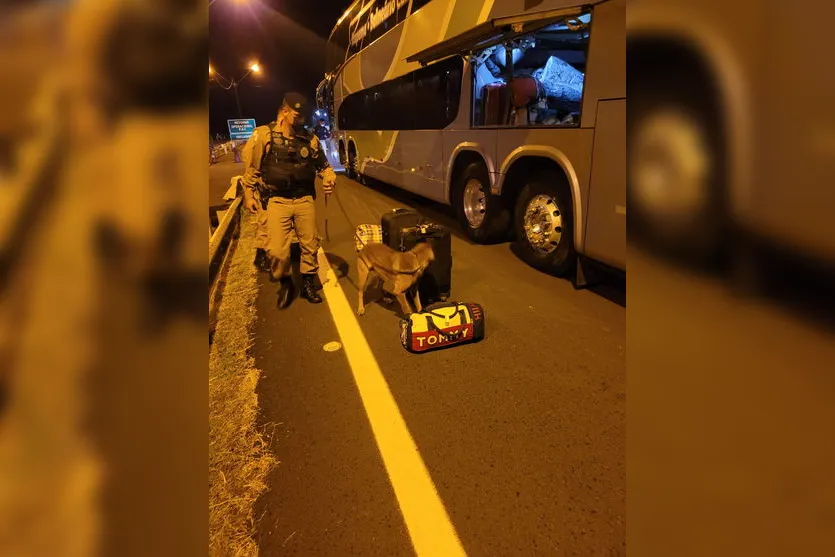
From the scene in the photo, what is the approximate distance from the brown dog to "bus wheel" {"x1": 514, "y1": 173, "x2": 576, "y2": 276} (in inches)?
68.2

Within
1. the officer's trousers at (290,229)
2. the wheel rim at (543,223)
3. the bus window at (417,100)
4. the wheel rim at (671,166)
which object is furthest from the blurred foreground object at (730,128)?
the bus window at (417,100)

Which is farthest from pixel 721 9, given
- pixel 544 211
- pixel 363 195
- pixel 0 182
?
pixel 363 195

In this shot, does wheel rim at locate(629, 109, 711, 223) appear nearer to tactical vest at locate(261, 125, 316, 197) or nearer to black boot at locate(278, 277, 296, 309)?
tactical vest at locate(261, 125, 316, 197)

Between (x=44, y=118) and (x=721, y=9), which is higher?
(x=721, y=9)

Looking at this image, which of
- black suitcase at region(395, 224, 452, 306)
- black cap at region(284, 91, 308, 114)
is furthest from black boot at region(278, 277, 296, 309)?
black cap at region(284, 91, 308, 114)

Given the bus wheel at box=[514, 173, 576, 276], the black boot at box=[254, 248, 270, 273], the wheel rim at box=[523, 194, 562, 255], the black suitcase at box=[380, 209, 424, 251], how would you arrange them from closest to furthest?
the black suitcase at box=[380, 209, 424, 251] → the bus wheel at box=[514, 173, 576, 276] → the wheel rim at box=[523, 194, 562, 255] → the black boot at box=[254, 248, 270, 273]

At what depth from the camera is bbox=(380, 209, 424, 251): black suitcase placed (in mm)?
5191

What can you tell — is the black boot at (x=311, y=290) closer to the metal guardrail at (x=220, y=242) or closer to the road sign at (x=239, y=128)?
the metal guardrail at (x=220, y=242)

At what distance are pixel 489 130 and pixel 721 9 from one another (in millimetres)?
6371

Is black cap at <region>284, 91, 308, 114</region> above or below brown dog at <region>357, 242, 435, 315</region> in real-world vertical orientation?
above

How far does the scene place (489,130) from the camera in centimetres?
659

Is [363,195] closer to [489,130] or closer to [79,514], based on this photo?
[489,130]

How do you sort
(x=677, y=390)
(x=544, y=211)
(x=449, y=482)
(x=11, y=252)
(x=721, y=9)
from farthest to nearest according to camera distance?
(x=544, y=211), (x=449, y=482), (x=677, y=390), (x=721, y=9), (x=11, y=252)

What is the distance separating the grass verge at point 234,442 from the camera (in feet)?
7.55
